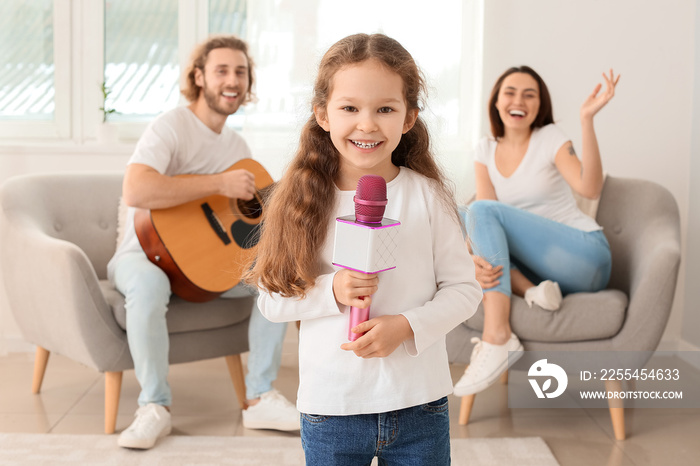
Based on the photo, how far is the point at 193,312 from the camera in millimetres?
2424

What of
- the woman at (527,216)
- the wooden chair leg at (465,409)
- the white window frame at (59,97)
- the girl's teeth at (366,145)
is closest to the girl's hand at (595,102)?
the woman at (527,216)

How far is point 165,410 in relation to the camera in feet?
7.66

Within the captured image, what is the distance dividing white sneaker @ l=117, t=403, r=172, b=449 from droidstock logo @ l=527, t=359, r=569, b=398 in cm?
119

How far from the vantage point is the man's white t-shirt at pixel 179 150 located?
2430 millimetres

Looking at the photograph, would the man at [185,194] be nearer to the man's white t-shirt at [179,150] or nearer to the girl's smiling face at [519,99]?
the man's white t-shirt at [179,150]

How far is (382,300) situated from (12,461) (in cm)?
154

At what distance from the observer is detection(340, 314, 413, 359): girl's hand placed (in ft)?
3.43

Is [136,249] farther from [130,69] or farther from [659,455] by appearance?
[659,455]

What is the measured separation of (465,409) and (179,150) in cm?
130

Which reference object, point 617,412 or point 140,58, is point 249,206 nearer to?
point 617,412

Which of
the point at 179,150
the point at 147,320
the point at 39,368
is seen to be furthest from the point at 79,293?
the point at 39,368

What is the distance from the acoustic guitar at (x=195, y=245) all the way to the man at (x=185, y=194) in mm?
42

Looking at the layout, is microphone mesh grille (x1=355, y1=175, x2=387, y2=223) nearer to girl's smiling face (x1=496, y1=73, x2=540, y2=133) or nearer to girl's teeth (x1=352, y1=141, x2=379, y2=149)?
girl's teeth (x1=352, y1=141, x2=379, y2=149)

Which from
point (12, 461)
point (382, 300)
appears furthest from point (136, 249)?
point (382, 300)
